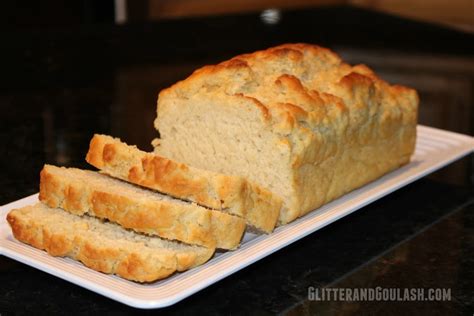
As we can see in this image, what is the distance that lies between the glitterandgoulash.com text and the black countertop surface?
0.07 ft

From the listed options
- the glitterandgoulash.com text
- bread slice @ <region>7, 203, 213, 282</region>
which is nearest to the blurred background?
bread slice @ <region>7, 203, 213, 282</region>

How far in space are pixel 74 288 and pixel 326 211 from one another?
2.56 ft

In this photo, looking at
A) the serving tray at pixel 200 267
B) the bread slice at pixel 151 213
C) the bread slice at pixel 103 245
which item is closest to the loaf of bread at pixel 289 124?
the serving tray at pixel 200 267

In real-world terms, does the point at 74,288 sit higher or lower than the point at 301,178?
lower

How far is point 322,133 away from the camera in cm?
253

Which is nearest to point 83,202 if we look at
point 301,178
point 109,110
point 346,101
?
point 301,178

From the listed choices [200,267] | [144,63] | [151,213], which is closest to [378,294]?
[200,267]

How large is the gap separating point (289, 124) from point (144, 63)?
2.03 meters

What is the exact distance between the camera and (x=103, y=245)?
82.2 inches

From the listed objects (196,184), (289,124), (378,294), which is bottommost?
(378,294)

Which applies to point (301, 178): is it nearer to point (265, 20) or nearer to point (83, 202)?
point (83, 202)

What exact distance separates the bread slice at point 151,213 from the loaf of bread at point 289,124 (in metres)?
0.29

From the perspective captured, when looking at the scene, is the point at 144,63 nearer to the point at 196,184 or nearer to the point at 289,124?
the point at 289,124

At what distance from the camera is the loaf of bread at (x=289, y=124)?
95.5 inches
